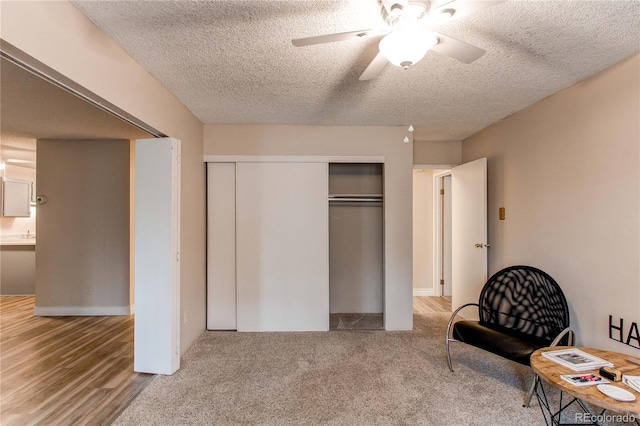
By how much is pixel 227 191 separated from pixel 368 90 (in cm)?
204

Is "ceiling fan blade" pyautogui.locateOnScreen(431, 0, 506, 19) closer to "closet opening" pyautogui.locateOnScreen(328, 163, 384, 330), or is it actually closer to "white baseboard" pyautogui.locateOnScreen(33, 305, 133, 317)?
"closet opening" pyautogui.locateOnScreen(328, 163, 384, 330)

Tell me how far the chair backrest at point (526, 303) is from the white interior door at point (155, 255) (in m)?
2.94

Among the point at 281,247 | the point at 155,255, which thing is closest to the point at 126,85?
the point at 155,255

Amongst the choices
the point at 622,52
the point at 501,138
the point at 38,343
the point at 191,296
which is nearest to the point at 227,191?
the point at 191,296

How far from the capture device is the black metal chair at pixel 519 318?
2301 mm

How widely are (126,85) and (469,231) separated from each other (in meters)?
3.86

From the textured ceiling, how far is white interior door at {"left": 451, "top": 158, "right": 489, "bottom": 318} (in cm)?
85

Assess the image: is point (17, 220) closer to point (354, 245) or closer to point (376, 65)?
point (354, 245)

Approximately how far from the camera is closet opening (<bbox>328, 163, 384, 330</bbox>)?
164 inches

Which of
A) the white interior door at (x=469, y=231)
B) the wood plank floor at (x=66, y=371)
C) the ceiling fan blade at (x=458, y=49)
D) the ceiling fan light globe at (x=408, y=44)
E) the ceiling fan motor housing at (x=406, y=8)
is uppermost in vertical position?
the ceiling fan motor housing at (x=406, y=8)

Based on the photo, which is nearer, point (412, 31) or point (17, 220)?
point (412, 31)

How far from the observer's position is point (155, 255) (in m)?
2.61

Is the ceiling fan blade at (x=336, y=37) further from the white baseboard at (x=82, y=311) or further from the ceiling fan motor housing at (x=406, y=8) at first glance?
the white baseboard at (x=82, y=311)

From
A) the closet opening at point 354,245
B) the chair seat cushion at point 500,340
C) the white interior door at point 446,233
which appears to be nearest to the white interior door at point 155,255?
the closet opening at point 354,245
